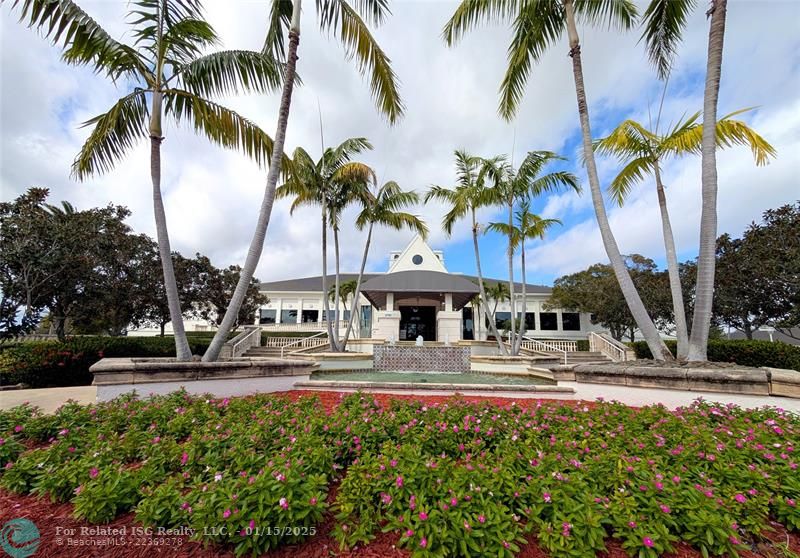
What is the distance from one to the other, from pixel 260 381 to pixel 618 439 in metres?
6.09

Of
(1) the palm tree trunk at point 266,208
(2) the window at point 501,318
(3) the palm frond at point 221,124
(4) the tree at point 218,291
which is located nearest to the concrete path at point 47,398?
(1) the palm tree trunk at point 266,208

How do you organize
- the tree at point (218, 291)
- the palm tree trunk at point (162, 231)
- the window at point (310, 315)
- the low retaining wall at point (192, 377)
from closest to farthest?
1. the low retaining wall at point (192, 377)
2. the palm tree trunk at point (162, 231)
3. the tree at point (218, 291)
4. the window at point (310, 315)

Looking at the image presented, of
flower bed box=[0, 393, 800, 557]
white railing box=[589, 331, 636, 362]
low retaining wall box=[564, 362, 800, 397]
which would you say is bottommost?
white railing box=[589, 331, 636, 362]

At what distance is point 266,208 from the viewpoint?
673 cm

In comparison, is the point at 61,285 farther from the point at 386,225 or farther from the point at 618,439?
the point at 618,439

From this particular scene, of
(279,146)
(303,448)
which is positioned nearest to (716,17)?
(279,146)

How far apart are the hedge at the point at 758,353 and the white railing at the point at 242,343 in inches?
845

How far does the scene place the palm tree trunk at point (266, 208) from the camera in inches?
255

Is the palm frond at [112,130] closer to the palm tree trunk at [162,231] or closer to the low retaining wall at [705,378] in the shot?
the palm tree trunk at [162,231]

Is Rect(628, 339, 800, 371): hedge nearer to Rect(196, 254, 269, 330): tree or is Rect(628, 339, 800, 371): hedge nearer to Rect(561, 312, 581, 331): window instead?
Rect(196, 254, 269, 330): tree

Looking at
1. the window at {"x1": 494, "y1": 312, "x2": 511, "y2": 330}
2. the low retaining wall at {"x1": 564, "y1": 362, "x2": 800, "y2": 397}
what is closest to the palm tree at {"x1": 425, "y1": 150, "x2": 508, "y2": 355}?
the low retaining wall at {"x1": 564, "y1": 362, "x2": 800, "y2": 397}

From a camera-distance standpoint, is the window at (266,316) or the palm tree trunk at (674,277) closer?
the palm tree trunk at (674,277)

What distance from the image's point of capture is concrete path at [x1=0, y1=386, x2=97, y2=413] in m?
6.00

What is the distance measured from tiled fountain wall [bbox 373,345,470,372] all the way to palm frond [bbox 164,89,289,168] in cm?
750
